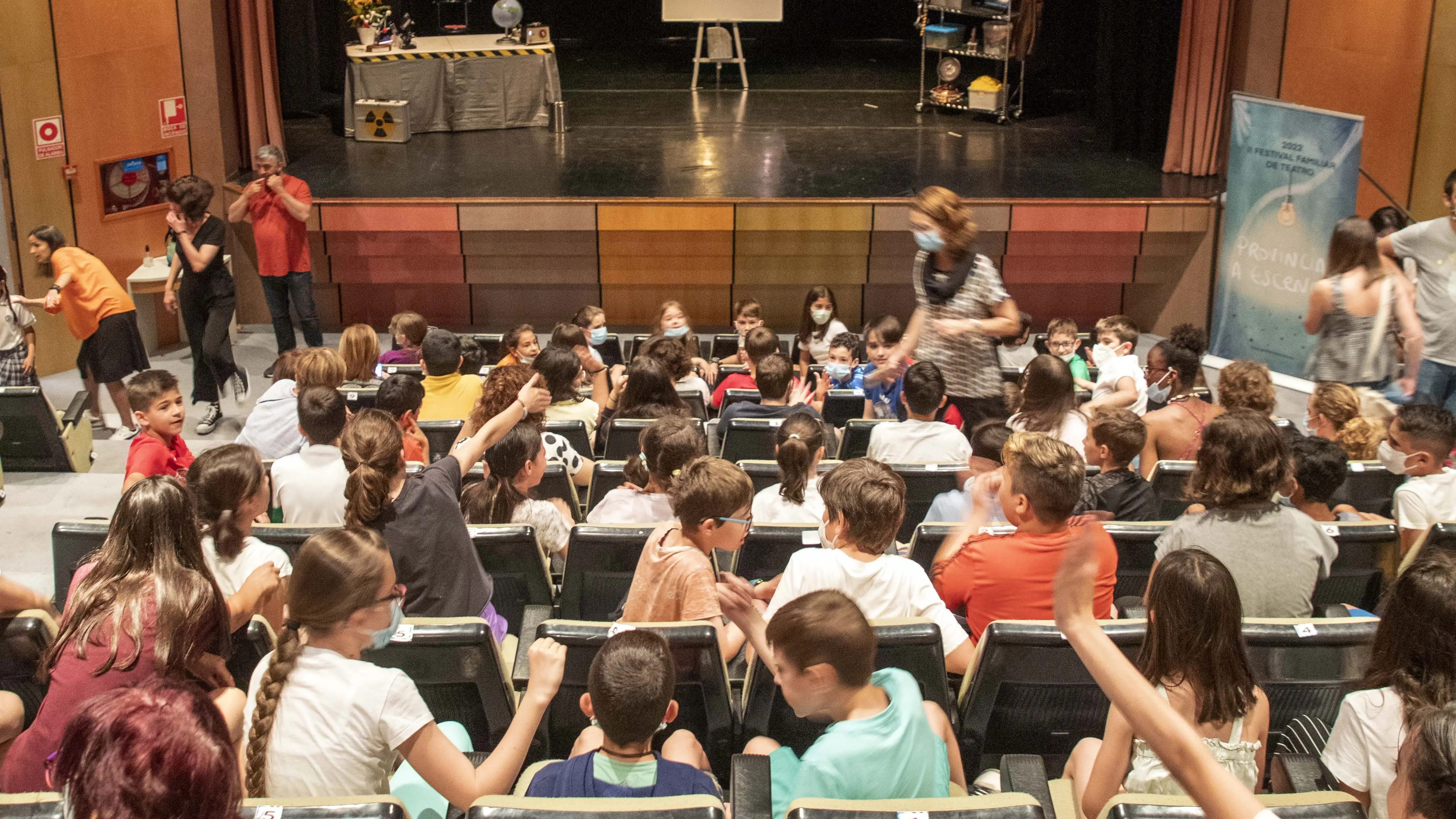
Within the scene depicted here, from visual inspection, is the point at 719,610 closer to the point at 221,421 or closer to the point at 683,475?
the point at 683,475

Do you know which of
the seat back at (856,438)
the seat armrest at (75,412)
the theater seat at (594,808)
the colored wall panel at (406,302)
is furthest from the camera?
the colored wall panel at (406,302)

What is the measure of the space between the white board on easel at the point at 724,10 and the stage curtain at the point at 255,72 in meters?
4.36

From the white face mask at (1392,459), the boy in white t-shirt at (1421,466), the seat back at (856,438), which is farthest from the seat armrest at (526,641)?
the white face mask at (1392,459)

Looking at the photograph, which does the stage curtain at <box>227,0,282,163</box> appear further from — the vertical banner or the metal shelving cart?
the vertical banner

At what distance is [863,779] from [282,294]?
21.0 feet

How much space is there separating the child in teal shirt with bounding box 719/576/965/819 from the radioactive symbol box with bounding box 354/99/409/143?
345 inches

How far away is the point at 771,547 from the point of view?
3.61 metres

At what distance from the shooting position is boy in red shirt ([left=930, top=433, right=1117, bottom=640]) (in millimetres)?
3115

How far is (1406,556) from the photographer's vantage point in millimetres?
3596

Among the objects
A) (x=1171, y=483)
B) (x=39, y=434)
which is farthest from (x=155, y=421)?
(x=1171, y=483)

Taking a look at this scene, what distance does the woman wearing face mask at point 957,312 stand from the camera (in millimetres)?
4668

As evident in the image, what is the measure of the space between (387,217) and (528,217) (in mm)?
936

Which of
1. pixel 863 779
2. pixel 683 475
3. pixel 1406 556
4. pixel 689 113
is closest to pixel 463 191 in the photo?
pixel 689 113

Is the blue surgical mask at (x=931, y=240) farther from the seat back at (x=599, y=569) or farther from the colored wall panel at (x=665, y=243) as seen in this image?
the colored wall panel at (x=665, y=243)
